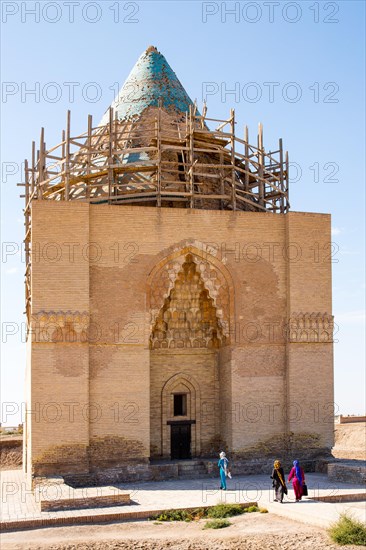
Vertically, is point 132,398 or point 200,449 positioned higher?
point 132,398

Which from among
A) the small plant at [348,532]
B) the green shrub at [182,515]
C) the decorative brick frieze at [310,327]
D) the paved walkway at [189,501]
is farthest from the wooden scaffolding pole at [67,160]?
the small plant at [348,532]

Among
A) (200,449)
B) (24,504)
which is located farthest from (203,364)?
(24,504)

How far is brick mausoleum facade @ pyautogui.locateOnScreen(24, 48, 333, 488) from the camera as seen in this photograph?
14891 mm

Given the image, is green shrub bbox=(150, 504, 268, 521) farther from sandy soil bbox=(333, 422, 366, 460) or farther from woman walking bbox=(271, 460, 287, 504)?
sandy soil bbox=(333, 422, 366, 460)

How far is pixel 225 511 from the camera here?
11.6 metres

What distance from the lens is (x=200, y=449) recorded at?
54.7 feet

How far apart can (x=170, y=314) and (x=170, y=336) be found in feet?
1.59

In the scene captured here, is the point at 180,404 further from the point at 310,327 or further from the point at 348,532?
the point at 348,532

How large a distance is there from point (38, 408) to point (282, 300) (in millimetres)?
5676

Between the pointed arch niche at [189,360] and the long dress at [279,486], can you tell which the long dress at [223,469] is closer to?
the long dress at [279,486]

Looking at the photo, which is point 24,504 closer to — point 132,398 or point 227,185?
point 132,398

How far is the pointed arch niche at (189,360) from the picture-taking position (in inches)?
639

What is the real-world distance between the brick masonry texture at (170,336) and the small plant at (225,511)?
366 cm

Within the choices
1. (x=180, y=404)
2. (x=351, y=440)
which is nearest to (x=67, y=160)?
(x=180, y=404)
